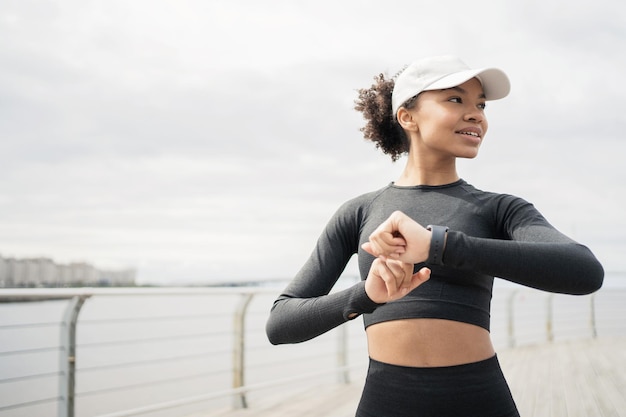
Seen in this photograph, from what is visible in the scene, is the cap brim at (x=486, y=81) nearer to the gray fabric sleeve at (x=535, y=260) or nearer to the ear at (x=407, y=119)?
the ear at (x=407, y=119)

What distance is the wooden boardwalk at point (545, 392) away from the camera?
4.65 meters

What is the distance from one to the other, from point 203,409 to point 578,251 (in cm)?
407

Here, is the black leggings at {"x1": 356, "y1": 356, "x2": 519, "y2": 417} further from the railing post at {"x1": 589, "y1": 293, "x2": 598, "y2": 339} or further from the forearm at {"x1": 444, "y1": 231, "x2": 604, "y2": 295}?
the railing post at {"x1": 589, "y1": 293, "x2": 598, "y2": 339}

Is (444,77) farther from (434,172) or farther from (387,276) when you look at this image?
(387,276)

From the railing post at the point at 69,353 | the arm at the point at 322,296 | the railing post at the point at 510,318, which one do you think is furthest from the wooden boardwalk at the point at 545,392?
the arm at the point at 322,296

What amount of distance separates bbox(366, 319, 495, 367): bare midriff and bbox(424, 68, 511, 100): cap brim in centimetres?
48

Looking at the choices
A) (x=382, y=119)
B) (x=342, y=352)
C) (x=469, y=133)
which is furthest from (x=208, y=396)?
(x=469, y=133)

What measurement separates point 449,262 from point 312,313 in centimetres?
31

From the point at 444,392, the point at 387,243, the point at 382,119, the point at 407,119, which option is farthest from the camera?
the point at 382,119

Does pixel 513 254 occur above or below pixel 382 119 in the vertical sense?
below

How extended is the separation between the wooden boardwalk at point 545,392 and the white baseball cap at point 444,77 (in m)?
3.55

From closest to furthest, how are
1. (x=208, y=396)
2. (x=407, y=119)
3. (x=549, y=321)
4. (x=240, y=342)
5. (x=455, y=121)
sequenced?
(x=455, y=121)
(x=407, y=119)
(x=208, y=396)
(x=240, y=342)
(x=549, y=321)

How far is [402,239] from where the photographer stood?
0.95m

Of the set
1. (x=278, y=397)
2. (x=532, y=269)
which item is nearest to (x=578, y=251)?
(x=532, y=269)
